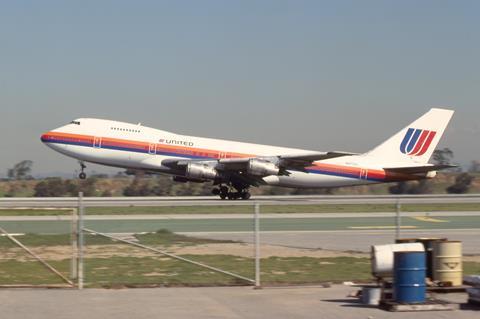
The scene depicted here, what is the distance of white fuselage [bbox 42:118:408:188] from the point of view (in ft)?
137

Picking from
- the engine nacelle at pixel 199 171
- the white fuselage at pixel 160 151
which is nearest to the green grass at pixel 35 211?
the engine nacelle at pixel 199 171

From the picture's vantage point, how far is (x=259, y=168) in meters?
40.2

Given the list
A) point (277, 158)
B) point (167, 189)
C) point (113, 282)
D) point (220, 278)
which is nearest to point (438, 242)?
point (220, 278)

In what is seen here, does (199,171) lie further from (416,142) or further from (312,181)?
(416,142)

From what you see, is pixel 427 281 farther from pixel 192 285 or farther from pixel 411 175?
pixel 411 175

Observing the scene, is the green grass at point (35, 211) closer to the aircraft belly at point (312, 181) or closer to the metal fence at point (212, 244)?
the metal fence at point (212, 244)

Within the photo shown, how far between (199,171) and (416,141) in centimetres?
1368

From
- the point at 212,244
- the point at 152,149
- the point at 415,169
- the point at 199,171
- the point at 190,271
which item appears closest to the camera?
the point at 190,271

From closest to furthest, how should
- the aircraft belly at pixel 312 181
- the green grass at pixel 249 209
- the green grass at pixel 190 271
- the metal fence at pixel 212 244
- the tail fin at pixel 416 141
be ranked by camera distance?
1. the green grass at pixel 190 271
2. the metal fence at pixel 212 244
3. the green grass at pixel 249 209
4. the aircraft belly at pixel 312 181
5. the tail fin at pixel 416 141

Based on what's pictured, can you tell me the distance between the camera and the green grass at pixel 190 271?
1413cm

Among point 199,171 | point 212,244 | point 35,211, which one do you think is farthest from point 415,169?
point 35,211

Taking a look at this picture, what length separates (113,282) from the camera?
1388 cm

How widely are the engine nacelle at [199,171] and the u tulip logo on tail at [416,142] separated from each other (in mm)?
12153

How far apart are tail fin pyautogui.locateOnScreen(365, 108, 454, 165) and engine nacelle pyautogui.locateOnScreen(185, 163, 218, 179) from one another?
33.5 feet
